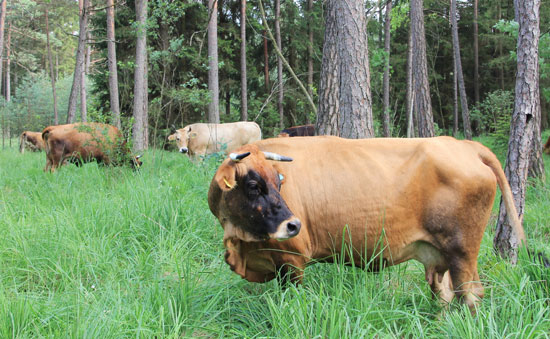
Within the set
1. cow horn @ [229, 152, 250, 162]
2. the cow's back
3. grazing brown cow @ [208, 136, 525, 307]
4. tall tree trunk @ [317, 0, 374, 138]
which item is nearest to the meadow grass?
grazing brown cow @ [208, 136, 525, 307]

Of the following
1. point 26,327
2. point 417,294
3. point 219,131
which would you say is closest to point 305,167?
point 417,294

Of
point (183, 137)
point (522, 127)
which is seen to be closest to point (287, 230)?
point (522, 127)

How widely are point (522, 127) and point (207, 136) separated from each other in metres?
10.8

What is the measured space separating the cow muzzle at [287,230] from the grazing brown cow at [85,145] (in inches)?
237

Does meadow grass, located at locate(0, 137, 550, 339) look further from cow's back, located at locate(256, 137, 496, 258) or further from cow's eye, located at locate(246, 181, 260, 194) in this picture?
cow's eye, located at locate(246, 181, 260, 194)

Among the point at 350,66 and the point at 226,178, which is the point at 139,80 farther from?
the point at 226,178

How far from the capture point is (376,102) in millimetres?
23656

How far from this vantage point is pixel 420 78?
12656 mm

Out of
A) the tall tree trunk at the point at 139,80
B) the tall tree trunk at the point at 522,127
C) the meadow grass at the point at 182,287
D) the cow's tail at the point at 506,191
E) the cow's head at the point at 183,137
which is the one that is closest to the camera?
the meadow grass at the point at 182,287

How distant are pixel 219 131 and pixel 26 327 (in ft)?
38.8

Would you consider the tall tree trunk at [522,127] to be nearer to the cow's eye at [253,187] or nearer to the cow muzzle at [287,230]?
the cow muzzle at [287,230]

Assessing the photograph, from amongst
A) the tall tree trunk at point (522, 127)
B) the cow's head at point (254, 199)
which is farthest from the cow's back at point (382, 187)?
the tall tree trunk at point (522, 127)

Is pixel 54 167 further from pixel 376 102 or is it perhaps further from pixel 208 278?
pixel 376 102

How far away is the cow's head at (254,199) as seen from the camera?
2854mm
